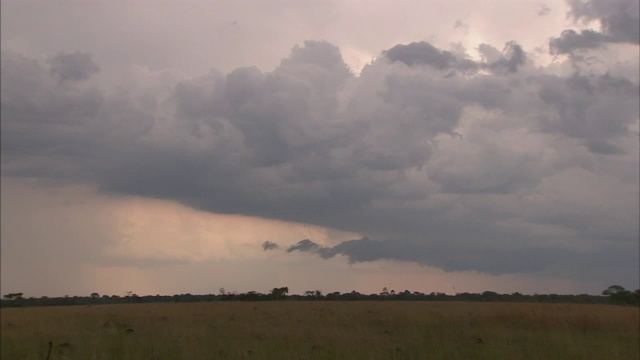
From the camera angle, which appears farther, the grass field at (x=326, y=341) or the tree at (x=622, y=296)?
the tree at (x=622, y=296)

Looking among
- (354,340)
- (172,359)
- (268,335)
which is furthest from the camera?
(268,335)

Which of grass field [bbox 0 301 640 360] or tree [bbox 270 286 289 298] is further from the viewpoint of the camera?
tree [bbox 270 286 289 298]

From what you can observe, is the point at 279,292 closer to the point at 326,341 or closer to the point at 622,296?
the point at 622,296

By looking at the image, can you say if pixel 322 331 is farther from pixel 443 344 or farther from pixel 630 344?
pixel 630 344

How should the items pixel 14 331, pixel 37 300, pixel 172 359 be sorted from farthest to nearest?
1. pixel 37 300
2. pixel 14 331
3. pixel 172 359

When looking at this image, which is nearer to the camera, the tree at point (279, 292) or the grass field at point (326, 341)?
the grass field at point (326, 341)

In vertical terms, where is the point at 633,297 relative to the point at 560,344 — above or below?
above

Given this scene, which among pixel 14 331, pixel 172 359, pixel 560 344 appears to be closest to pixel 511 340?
pixel 560 344

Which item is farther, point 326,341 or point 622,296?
point 622,296

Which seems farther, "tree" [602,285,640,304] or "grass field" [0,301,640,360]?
"tree" [602,285,640,304]

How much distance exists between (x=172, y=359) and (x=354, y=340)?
5706 mm

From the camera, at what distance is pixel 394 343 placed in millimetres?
19859

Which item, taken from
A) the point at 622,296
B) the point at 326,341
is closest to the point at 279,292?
the point at 622,296

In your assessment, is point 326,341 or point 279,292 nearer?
point 326,341
